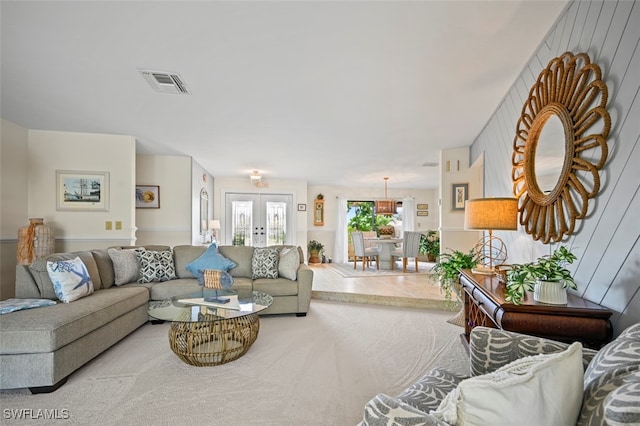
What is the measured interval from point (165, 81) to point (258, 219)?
17.1 feet

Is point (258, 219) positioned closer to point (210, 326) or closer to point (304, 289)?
point (304, 289)

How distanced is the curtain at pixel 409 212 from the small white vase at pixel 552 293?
7.37 meters

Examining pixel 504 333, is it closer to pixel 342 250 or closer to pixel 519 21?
pixel 519 21

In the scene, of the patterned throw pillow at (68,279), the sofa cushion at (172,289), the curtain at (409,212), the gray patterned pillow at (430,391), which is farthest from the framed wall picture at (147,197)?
the curtain at (409,212)

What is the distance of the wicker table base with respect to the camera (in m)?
2.39

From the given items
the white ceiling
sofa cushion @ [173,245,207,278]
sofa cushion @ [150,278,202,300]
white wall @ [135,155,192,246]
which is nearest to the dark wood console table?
the white ceiling

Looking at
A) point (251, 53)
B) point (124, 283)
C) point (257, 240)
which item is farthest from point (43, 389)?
point (257, 240)

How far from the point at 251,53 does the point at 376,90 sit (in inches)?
48.7

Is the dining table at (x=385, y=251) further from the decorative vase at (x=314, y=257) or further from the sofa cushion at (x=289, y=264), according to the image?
the sofa cushion at (x=289, y=264)

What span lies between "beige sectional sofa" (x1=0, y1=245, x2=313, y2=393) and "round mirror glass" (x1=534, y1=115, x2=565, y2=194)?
2.64 m

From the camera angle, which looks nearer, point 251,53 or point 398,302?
point 251,53

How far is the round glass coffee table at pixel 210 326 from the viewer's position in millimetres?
2391

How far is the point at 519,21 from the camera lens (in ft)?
6.66

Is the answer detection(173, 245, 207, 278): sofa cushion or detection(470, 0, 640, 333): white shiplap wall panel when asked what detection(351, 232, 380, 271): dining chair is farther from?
detection(470, 0, 640, 333): white shiplap wall panel
